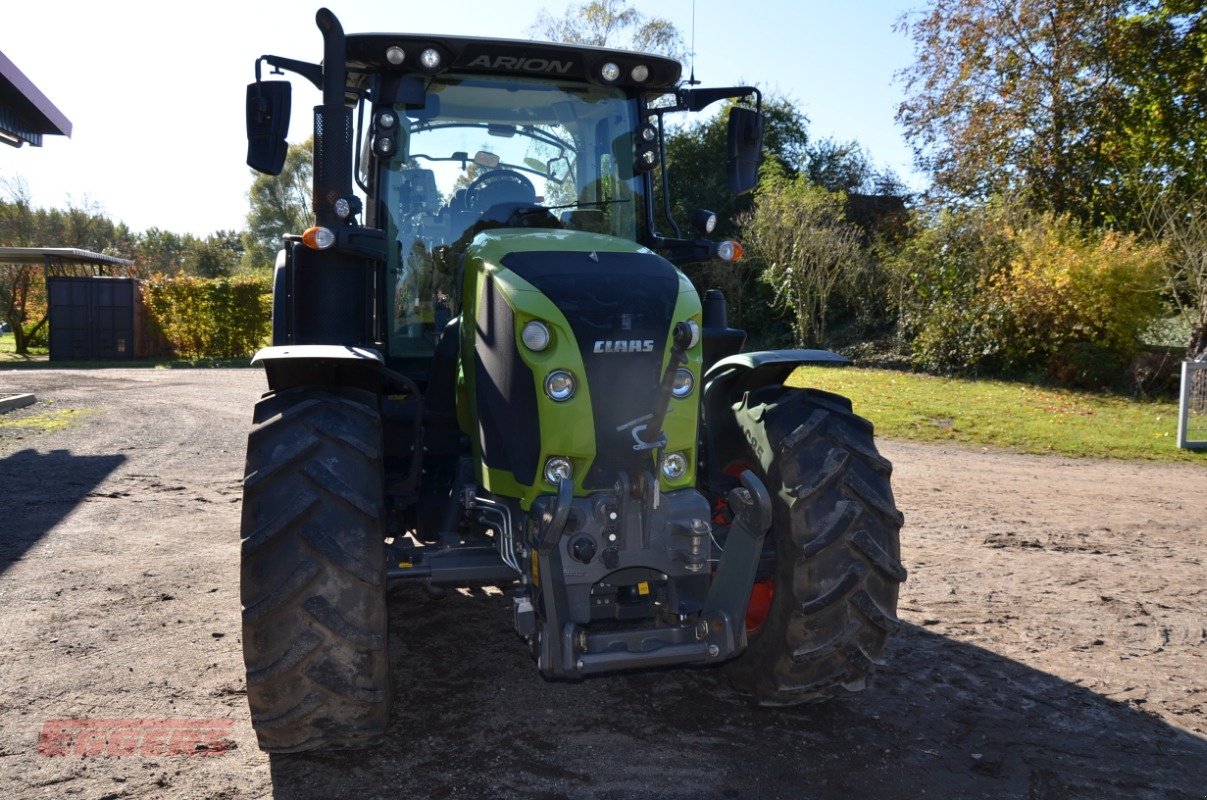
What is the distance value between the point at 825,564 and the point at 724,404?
105cm

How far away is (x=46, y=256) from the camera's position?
999 inches

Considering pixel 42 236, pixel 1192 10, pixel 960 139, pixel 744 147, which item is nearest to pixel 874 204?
pixel 960 139

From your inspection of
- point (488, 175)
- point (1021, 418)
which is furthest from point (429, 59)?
point (1021, 418)

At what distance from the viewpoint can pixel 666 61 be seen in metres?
4.79

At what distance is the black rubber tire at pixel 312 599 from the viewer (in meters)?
3.36

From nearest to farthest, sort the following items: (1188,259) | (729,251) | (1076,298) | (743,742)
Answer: (743,742), (729,251), (1188,259), (1076,298)

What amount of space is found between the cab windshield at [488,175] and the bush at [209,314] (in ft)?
72.8

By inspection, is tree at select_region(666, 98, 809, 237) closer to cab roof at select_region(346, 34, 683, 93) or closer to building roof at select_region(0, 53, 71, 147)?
building roof at select_region(0, 53, 71, 147)

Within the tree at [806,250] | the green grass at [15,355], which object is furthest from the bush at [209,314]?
the tree at [806,250]

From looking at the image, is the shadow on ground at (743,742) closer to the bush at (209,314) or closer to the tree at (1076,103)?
the tree at (1076,103)

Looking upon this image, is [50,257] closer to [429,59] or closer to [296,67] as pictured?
[296,67]

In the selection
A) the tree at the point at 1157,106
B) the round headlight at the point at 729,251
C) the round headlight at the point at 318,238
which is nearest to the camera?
the round headlight at the point at 318,238

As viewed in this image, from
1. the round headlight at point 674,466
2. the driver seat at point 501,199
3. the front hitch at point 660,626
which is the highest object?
the driver seat at point 501,199

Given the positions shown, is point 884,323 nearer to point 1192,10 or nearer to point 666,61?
point 1192,10
